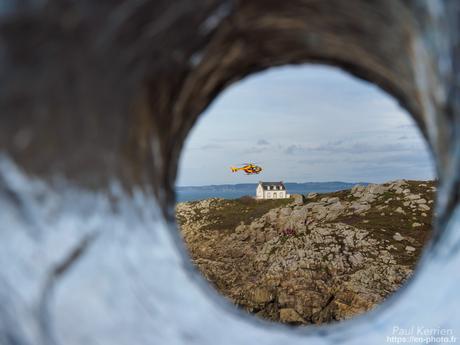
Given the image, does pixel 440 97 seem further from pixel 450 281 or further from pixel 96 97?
pixel 96 97

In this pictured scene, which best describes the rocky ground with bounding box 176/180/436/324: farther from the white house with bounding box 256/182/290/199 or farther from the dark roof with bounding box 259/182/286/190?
the dark roof with bounding box 259/182/286/190

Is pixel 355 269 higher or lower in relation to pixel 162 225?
lower

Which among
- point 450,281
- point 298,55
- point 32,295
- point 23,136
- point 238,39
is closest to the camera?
point 23,136

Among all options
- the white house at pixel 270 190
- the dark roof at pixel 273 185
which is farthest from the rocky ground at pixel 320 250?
the dark roof at pixel 273 185

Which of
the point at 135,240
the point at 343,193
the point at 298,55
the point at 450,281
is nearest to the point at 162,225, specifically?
the point at 135,240

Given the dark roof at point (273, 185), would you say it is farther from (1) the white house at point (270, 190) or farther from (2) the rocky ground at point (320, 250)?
(2) the rocky ground at point (320, 250)

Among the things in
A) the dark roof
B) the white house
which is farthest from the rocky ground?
the dark roof
